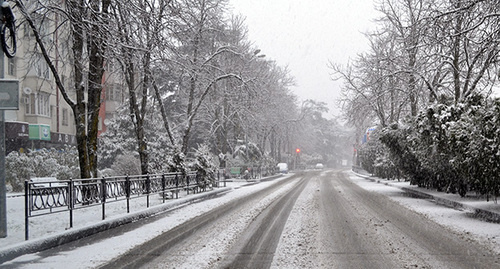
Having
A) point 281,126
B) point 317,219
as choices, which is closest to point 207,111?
point 281,126

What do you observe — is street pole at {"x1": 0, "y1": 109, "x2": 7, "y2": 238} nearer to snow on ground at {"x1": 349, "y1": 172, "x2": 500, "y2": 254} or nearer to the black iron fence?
the black iron fence

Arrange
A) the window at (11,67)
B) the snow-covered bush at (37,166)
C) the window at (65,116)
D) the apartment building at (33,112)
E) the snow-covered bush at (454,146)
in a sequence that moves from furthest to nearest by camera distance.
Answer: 1. the window at (65,116)
2. the window at (11,67)
3. the apartment building at (33,112)
4. the snow-covered bush at (37,166)
5. the snow-covered bush at (454,146)

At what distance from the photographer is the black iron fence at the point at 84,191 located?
30.5ft

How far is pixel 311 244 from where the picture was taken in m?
8.83

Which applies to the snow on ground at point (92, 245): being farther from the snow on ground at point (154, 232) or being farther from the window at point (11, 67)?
the window at point (11, 67)

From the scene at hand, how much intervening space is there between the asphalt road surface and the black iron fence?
7.52 ft

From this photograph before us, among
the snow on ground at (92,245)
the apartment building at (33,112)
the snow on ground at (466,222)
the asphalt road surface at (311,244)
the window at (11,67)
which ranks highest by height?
the window at (11,67)

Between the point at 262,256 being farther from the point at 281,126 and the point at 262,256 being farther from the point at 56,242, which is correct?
the point at 281,126

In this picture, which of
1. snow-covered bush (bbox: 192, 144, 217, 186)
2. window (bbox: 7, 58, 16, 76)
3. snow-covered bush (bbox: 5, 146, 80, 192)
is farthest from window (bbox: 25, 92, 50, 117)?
snow-covered bush (bbox: 192, 144, 217, 186)

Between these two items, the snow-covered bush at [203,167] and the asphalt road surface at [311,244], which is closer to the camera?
the asphalt road surface at [311,244]

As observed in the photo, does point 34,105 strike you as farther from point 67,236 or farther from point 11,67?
point 67,236

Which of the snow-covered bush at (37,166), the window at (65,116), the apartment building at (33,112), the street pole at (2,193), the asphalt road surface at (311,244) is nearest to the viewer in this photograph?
the asphalt road surface at (311,244)

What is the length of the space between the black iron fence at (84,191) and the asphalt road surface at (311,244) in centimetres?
229

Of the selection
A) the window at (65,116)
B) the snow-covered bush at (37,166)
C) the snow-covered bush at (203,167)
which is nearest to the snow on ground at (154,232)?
the snow-covered bush at (37,166)
